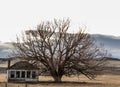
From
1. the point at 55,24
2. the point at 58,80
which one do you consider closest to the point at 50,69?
the point at 58,80

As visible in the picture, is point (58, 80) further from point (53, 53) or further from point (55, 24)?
point (55, 24)

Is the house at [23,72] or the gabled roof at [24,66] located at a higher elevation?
the gabled roof at [24,66]

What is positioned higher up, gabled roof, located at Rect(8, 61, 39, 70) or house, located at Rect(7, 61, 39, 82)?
gabled roof, located at Rect(8, 61, 39, 70)

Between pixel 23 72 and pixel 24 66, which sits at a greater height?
pixel 24 66

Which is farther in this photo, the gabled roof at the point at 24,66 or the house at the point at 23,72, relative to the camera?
the gabled roof at the point at 24,66

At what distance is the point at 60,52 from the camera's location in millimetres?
70000

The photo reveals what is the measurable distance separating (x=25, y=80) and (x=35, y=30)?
27.7 ft

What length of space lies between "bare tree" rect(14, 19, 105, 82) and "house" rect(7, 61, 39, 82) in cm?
176

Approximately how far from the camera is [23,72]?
6825cm

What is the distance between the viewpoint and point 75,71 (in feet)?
235

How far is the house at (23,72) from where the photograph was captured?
222 ft

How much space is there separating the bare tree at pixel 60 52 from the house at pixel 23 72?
1757mm

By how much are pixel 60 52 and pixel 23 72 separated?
623cm

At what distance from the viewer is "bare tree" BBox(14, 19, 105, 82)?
229 ft
